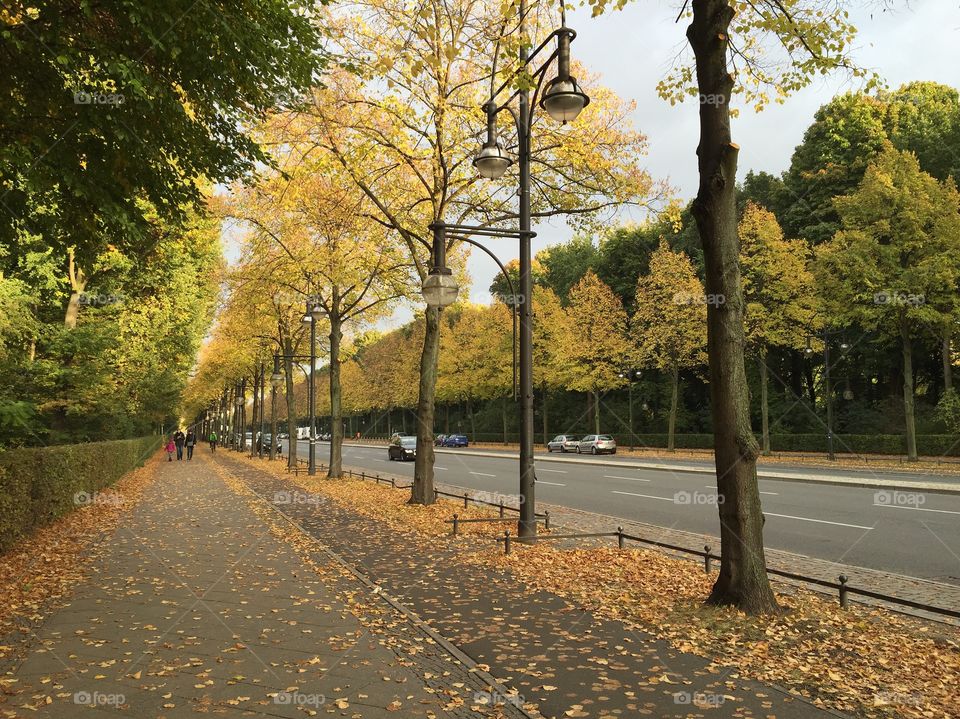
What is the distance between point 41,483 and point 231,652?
7.88 m

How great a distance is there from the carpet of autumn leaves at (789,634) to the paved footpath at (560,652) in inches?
9.3

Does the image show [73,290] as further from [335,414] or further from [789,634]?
[789,634]

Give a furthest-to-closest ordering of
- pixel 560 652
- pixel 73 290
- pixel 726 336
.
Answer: pixel 73 290
pixel 726 336
pixel 560 652

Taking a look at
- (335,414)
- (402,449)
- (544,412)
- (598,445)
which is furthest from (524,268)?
(544,412)

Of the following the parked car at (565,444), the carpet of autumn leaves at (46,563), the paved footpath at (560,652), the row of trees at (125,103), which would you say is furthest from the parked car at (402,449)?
the paved footpath at (560,652)

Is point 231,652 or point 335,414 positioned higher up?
point 335,414

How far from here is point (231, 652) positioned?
5.37 metres

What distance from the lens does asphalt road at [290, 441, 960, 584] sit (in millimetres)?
9406

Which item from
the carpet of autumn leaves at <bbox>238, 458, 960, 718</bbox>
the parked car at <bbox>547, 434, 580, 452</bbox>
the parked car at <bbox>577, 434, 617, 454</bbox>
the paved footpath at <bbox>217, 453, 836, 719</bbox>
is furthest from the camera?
the parked car at <bbox>547, 434, 580, 452</bbox>

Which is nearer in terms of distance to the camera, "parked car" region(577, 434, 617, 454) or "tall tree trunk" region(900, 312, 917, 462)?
"tall tree trunk" region(900, 312, 917, 462)

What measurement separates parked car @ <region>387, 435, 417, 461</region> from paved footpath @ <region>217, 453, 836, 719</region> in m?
29.8

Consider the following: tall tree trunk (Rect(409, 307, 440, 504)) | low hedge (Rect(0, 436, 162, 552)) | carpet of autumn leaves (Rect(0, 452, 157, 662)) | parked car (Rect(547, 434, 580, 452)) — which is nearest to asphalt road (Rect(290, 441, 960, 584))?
tall tree trunk (Rect(409, 307, 440, 504))

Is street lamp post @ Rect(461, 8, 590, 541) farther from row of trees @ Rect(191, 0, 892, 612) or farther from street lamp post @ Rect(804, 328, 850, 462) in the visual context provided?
street lamp post @ Rect(804, 328, 850, 462)

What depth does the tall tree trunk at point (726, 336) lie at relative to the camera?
6.20 meters
